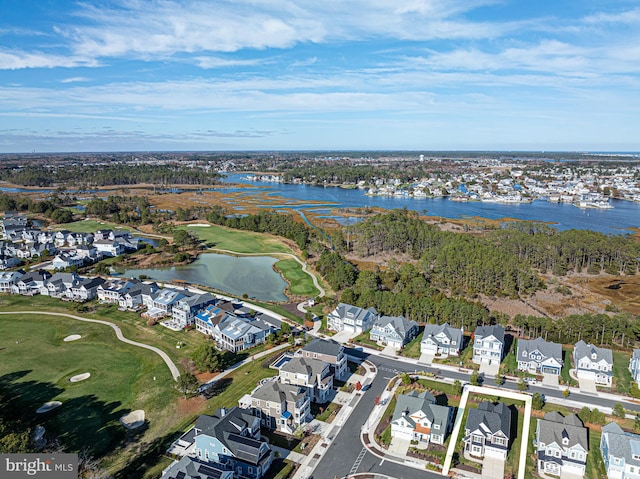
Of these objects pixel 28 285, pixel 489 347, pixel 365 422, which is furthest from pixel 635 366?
pixel 28 285

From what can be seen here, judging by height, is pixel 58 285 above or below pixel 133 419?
above

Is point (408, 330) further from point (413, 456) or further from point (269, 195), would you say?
point (269, 195)

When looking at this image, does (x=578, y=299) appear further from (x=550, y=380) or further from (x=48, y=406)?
(x=48, y=406)

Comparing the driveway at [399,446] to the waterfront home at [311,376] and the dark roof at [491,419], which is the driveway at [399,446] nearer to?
the dark roof at [491,419]

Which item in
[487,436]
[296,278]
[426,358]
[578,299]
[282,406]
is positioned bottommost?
[426,358]

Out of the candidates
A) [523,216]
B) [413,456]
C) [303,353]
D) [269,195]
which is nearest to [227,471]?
[413,456]

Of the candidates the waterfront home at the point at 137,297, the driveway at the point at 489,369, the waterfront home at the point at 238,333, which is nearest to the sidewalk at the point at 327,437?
the driveway at the point at 489,369
